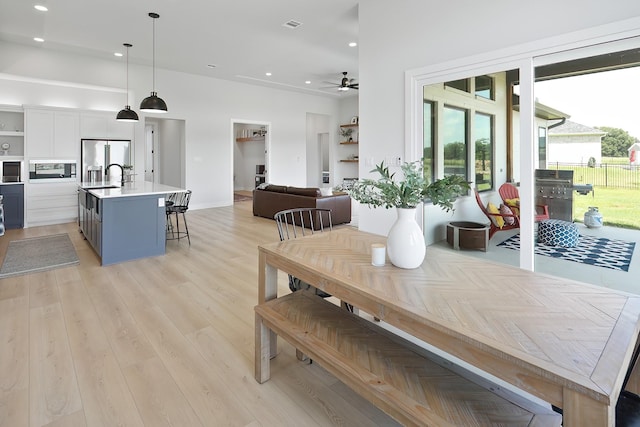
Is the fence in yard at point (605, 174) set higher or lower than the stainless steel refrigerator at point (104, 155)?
lower

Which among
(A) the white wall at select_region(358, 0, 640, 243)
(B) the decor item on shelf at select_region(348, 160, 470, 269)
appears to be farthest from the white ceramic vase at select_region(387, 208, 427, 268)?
(A) the white wall at select_region(358, 0, 640, 243)

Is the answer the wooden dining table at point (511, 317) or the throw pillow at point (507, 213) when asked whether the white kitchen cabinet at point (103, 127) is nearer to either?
the wooden dining table at point (511, 317)

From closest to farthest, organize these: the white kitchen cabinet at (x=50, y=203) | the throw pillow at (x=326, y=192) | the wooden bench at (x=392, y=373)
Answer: the wooden bench at (x=392, y=373)
the white kitchen cabinet at (x=50, y=203)
the throw pillow at (x=326, y=192)

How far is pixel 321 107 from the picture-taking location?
11.1m

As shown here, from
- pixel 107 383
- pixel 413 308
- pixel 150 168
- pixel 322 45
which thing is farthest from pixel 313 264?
pixel 150 168

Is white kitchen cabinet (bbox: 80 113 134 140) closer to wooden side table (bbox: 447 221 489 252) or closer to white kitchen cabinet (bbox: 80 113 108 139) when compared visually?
white kitchen cabinet (bbox: 80 113 108 139)

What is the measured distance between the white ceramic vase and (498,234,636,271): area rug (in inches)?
77.4

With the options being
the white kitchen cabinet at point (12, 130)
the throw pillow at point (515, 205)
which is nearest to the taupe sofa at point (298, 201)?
the throw pillow at point (515, 205)

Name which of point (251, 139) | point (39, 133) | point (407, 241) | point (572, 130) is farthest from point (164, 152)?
point (407, 241)

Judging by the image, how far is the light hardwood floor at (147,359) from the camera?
5.80 feet

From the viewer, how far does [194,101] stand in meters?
8.38

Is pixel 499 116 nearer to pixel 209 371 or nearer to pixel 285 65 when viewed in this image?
pixel 209 371

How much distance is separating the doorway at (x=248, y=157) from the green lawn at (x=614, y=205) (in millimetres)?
10737

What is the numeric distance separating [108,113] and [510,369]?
8058 millimetres
